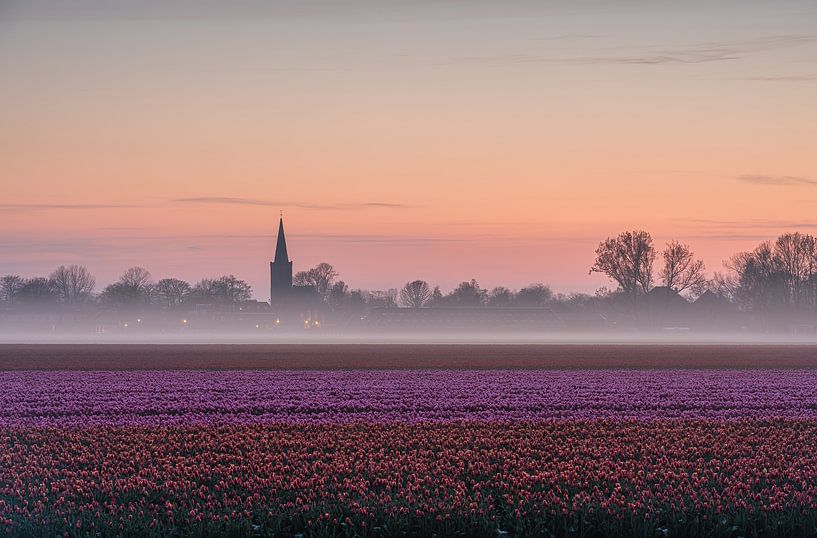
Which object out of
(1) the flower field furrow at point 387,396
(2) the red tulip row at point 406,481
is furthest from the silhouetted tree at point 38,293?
(2) the red tulip row at point 406,481

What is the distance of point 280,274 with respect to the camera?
19612 centimetres

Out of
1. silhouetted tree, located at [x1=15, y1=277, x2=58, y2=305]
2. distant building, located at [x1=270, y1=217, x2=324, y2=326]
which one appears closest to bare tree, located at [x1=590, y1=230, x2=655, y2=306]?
distant building, located at [x1=270, y1=217, x2=324, y2=326]

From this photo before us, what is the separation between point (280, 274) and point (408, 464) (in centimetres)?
18169

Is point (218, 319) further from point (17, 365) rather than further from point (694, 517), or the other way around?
point (694, 517)

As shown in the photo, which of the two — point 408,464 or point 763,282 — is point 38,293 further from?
point 408,464

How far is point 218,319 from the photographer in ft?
635

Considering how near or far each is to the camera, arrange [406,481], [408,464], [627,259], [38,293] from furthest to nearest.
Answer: [38,293] < [627,259] < [408,464] < [406,481]

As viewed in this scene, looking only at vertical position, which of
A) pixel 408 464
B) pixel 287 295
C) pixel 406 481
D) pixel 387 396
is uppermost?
pixel 287 295

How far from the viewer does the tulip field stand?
12664 millimetres

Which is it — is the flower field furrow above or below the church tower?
below

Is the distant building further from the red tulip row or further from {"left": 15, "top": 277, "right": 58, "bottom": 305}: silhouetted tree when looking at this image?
the red tulip row

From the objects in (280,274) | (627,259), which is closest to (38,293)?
(280,274)

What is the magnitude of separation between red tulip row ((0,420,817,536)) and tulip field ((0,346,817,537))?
0.13 ft

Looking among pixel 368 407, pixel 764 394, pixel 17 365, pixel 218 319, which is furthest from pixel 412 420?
pixel 218 319
